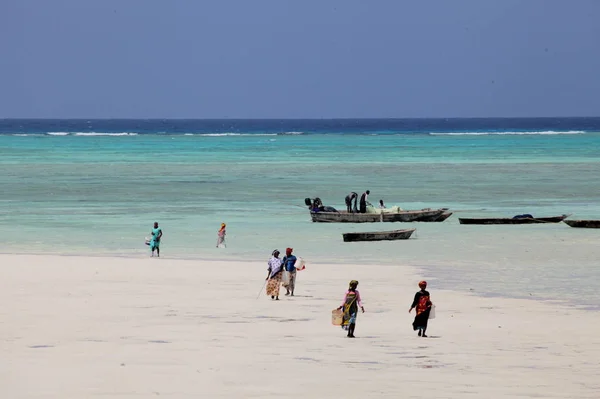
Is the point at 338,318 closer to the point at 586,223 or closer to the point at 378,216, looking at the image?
the point at 586,223

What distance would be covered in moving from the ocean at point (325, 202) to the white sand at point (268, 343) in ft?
14.1

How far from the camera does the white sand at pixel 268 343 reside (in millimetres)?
16703

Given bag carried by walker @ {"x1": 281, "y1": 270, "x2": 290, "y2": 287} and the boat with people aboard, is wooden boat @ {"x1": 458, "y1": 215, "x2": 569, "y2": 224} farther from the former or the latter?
bag carried by walker @ {"x1": 281, "y1": 270, "x2": 290, "y2": 287}

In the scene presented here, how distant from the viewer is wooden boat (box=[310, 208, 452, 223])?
153ft

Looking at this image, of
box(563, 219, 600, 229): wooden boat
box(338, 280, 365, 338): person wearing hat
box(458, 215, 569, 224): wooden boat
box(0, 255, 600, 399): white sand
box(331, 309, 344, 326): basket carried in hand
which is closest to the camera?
box(0, 255, 600, 399): white sand

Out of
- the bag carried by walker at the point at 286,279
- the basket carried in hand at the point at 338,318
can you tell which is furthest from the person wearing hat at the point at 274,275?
the basket carried in hand at the point at 338,318

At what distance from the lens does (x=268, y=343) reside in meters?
20.0

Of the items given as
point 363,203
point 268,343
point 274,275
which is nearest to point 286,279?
point 274,275

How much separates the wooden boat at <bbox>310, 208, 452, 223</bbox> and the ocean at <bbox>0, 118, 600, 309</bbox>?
577 mm

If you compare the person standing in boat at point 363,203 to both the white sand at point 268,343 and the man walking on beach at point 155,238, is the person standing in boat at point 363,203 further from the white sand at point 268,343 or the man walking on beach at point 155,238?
the white sand at point 268,343

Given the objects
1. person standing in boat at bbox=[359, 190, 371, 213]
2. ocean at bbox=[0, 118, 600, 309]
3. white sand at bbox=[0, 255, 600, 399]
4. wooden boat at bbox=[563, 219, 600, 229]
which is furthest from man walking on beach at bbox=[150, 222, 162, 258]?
wooden boat at bbox=[563, 219, 600, 229]

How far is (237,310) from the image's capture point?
23609 mm

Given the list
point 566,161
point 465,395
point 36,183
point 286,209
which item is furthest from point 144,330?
point 566,161

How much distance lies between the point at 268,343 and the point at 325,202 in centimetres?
4000
